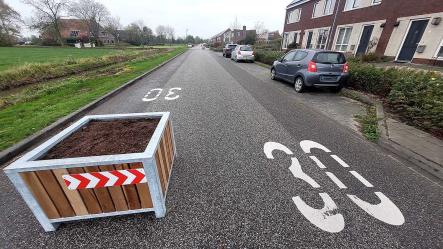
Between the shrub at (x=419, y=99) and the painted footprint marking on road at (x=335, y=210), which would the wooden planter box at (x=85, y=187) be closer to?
the painted footprint marking on road at (x=335, y=210)

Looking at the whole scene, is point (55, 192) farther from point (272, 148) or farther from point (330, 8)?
point (330, 8)

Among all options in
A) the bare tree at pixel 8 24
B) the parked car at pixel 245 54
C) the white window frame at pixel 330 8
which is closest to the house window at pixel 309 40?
the white window frame at pixel 330 8

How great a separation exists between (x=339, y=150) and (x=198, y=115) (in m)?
3.47

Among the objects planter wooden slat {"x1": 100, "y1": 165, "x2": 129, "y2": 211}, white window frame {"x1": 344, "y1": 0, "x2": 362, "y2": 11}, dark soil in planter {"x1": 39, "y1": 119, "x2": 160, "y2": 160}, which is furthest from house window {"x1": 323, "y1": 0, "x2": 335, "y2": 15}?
planter wooden slat {"x1": 100, "y1": 165, "x2": 129, "y2": 211}

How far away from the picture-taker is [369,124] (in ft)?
16.5

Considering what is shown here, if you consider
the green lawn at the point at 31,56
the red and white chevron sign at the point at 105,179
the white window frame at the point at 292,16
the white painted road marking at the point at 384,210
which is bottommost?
the green lawn at the point at 31,56

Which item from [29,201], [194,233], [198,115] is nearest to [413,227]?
[194,233]

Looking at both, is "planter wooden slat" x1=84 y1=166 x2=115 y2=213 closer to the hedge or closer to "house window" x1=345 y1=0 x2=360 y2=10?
the hedge

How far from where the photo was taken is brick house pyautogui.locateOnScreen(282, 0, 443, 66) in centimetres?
1091

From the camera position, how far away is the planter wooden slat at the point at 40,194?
1.91 meters

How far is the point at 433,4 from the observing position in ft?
35.5

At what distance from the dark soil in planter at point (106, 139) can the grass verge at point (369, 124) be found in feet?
14.8

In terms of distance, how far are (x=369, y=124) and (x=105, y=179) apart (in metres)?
5.76

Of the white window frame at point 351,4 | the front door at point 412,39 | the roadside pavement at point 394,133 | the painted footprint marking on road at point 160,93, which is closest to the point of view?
the roadside pavement at point 394,133
